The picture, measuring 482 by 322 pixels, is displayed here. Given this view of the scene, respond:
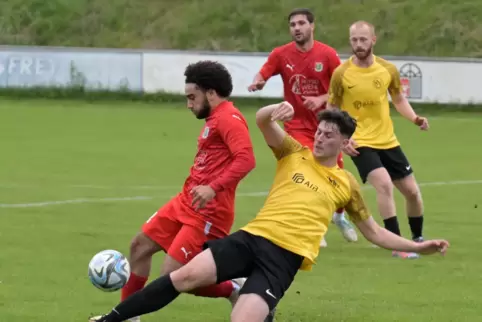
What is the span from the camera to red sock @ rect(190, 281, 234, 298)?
24.3 ft

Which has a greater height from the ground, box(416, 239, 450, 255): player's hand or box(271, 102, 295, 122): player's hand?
box(271, 102, 295, 122): player's hand

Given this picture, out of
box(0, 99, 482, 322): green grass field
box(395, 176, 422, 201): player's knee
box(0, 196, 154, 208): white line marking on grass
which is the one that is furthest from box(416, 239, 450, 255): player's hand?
box(0, 196, 154, 208): white line marking on grass

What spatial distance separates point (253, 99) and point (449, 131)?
6.00 metres

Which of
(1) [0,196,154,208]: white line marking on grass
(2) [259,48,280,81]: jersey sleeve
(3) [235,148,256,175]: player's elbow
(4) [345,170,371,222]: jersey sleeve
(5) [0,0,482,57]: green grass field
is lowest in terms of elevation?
(5) [0,0,482,57]: green grass field

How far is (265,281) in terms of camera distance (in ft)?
22.3

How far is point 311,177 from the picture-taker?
23.5 feet

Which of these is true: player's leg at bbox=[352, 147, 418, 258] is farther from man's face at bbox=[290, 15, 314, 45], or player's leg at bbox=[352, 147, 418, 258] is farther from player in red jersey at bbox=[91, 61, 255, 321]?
player in red jersey at bbox=[91, 61, 255, 321]

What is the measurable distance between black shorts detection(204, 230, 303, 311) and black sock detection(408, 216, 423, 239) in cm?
436

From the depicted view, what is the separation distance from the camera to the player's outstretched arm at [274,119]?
6912 millimetres

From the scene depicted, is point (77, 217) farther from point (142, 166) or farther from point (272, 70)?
point (142, 166)

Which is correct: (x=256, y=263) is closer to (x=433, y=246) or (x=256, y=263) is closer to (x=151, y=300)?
(x=151, y=300)

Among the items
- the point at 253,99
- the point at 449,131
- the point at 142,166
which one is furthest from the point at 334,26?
the point at 142,166

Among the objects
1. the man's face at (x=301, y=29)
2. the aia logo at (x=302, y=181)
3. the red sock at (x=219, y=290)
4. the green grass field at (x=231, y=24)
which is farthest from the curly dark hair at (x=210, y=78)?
the green grass field at (x=231, y=24)

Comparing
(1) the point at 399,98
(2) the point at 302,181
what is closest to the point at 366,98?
(1) the point at 399,98
